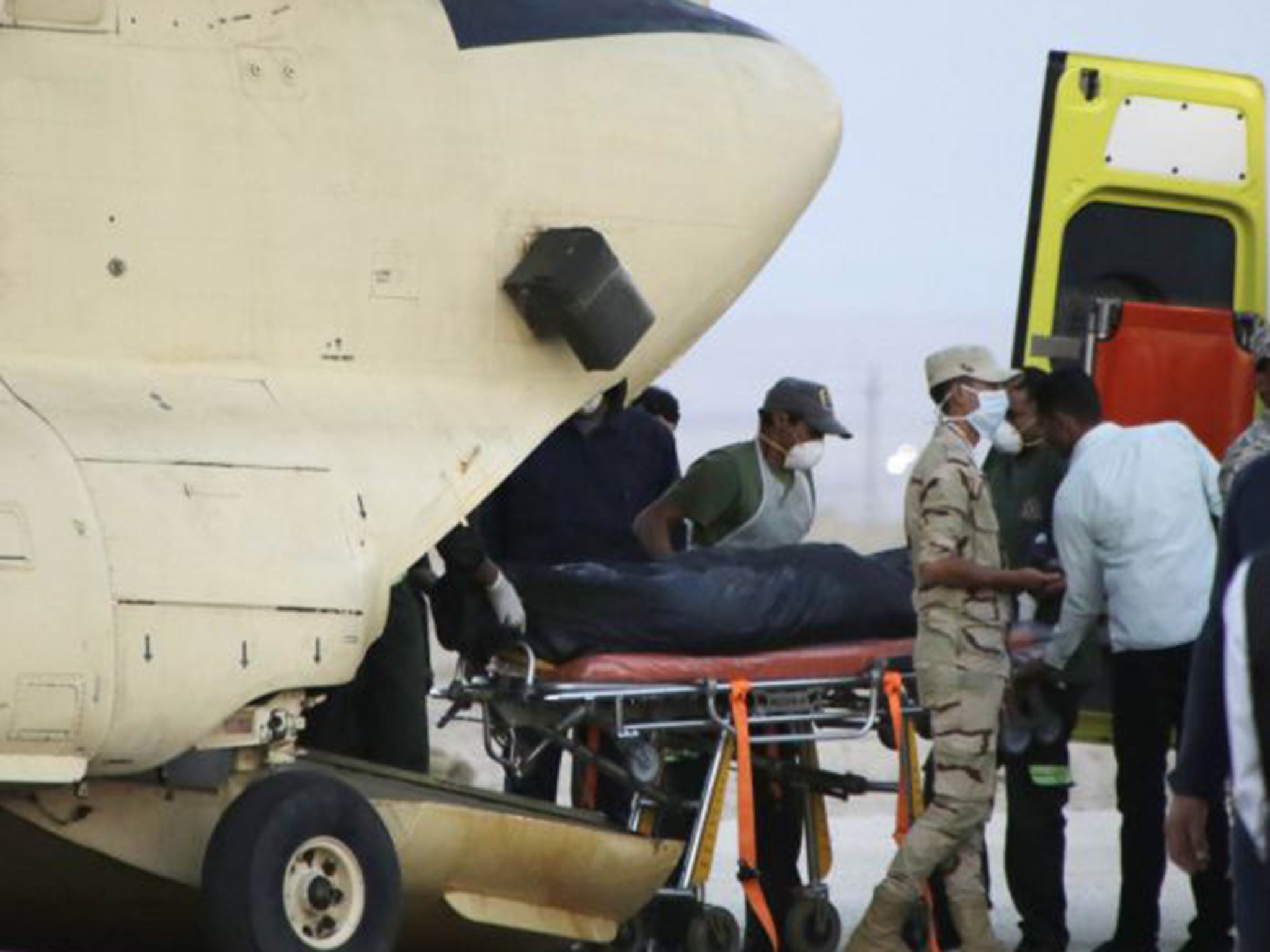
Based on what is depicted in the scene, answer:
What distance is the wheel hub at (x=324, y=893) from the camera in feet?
28.5

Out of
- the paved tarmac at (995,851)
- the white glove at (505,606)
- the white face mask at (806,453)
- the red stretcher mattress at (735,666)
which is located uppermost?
the white face mask at (806,453)

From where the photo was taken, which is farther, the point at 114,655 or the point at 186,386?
the point at 186,386

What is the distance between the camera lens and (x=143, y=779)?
891 centimetres

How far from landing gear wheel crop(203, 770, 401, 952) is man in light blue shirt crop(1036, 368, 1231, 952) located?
299 centimetres

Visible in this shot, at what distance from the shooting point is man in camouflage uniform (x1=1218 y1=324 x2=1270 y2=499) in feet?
35.3

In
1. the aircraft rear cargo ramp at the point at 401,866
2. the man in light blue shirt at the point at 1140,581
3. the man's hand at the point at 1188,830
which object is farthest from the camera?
the man in light blue shirt at the point at 1140,581

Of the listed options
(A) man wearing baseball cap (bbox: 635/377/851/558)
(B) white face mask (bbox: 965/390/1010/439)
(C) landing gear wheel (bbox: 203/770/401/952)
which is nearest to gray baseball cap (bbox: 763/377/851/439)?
(A) man wearing baseball cap (bbox: 635/377/851/558)

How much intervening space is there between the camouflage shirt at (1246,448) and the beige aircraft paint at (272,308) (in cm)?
180

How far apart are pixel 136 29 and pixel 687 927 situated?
3114mm


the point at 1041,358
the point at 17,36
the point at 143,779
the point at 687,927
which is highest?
the point at 17,36

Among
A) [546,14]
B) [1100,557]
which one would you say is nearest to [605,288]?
[546,14]

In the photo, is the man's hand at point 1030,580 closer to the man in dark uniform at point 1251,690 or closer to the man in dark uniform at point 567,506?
the man in dark uniform at point 567,506

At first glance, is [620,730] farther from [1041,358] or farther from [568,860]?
[1041,358]

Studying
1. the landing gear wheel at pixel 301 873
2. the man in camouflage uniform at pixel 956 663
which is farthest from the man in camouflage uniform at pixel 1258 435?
the landing gear wheel at pixel 301 873
